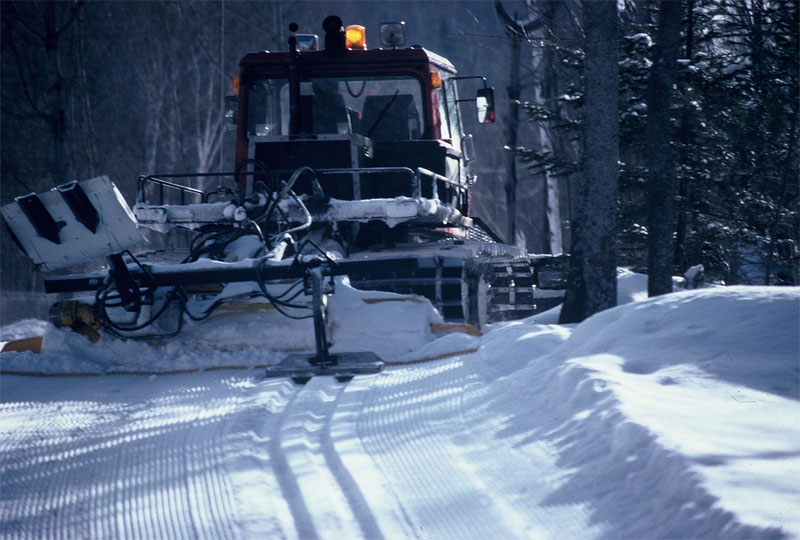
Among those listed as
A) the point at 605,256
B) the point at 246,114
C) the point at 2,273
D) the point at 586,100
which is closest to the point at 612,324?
the point at 605,256

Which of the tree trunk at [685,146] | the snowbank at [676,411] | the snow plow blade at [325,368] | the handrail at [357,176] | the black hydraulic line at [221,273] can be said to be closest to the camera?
the snowbank at [676,411]

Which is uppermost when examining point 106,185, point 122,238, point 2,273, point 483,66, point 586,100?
point 483,66

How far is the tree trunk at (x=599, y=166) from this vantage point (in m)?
7.29

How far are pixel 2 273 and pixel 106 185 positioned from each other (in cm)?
2100

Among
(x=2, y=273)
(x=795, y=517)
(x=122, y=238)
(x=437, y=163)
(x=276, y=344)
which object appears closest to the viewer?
(x=795, y=517)

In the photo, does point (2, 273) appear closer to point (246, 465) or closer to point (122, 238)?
point (122, 238)

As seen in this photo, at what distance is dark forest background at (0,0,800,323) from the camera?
9281 mm

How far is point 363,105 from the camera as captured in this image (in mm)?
8891

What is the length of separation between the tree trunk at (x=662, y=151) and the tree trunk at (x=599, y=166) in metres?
0.94

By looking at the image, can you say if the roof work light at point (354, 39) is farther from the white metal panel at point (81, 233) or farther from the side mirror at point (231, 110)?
the white metal panel at point (81, 233)

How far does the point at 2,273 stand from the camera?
78.8 ft

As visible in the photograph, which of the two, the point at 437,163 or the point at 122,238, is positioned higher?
the point at 437,163

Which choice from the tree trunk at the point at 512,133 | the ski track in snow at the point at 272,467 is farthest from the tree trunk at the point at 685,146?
the tree trunk at the point at 512,133

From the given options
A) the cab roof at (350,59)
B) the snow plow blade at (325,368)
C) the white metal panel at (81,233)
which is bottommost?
the snow plow blade at (325,368)
